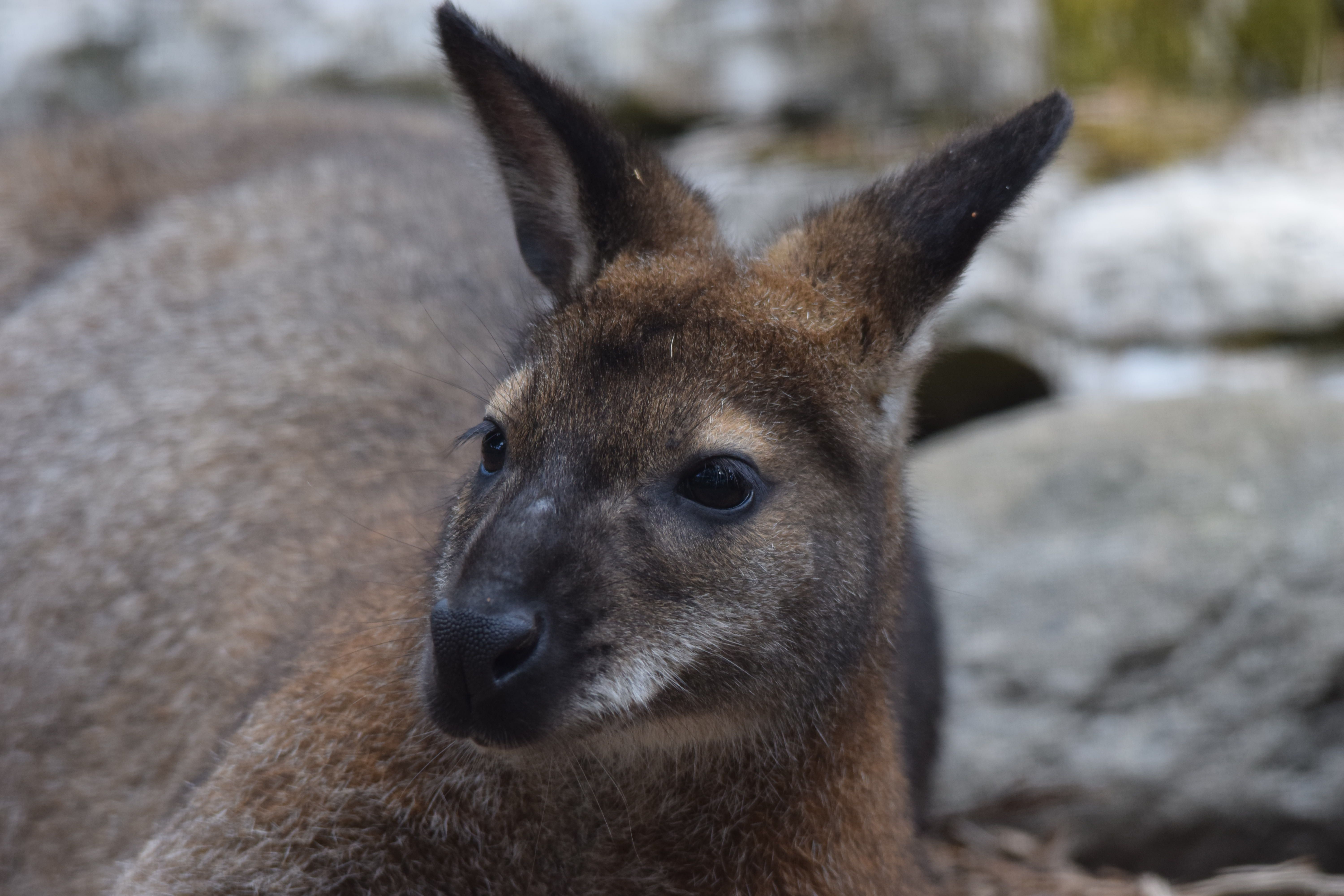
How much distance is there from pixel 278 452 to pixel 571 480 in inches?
79.9

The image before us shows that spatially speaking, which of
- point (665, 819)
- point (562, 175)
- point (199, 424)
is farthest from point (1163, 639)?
point (199, 424)

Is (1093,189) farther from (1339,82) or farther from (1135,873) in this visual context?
(1135,873)

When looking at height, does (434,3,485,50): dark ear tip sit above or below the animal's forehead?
above

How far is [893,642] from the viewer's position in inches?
133

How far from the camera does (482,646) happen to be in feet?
8.48

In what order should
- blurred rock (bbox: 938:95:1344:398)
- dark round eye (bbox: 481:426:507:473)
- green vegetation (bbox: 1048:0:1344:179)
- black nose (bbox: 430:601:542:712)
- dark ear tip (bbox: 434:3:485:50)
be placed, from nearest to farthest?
1. black nose (bbox: 430:601:542:712)
2. dark round eye (bbox: 481:426:507:473)
3. dark ear tip (bbox: 434:3:485:50)
4. blurred rock (bbox: 938:95:1344:398)
5. green vegetation (bbox: 1048:0:1344:179)

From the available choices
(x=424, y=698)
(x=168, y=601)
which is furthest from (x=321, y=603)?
(x=424, y=698)

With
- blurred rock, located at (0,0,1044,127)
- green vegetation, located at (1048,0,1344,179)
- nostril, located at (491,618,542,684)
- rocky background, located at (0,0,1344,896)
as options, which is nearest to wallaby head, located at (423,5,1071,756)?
nostril, located at (491,618,542,684)

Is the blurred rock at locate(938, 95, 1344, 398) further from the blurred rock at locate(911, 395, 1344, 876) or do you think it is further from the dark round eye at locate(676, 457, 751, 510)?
the dark round eye at locate(676, 457, 751, 510)

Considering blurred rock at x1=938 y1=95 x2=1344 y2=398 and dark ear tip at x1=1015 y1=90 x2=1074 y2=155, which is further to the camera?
blurred rock at x1=938 y1=95 x2=1344 y2=398

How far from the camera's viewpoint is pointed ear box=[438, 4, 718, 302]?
10.6 ft

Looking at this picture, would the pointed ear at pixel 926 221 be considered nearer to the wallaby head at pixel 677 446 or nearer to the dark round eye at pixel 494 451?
the wallaby head at pixel 677 446

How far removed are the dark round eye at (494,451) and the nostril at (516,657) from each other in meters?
0.52

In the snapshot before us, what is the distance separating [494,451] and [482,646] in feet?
1.96
